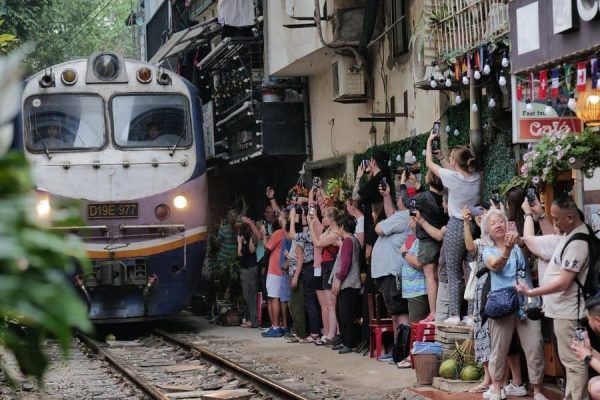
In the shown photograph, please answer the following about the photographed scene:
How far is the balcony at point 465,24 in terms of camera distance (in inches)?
456

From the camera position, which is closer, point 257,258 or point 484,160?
point 484,160

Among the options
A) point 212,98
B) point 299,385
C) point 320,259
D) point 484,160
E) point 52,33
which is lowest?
point 299,385

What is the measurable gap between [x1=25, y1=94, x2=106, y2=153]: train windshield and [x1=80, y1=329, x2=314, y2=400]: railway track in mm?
2820

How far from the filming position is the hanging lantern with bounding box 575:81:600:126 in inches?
349

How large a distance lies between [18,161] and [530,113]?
29.3 ft

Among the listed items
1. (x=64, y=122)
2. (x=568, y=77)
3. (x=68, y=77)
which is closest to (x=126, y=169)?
(x=64, y=122)

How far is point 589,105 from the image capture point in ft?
29.5

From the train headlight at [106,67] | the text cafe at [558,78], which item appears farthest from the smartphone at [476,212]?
the train headlight at [106,67]

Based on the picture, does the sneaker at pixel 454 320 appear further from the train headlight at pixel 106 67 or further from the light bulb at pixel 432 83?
the train headlight at pixel 106 67

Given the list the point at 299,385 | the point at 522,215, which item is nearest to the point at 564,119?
the point at 522,215

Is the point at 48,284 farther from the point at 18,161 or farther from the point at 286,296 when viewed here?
the point at 286,296

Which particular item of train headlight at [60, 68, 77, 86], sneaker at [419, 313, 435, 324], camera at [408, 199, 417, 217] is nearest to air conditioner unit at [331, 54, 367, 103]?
train headlight at [60, 68, 77, 86]

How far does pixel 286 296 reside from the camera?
16.8 metres

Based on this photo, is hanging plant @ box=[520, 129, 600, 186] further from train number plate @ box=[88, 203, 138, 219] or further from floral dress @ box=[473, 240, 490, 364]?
train number plate @ box=[88, 203, 138, 219]
